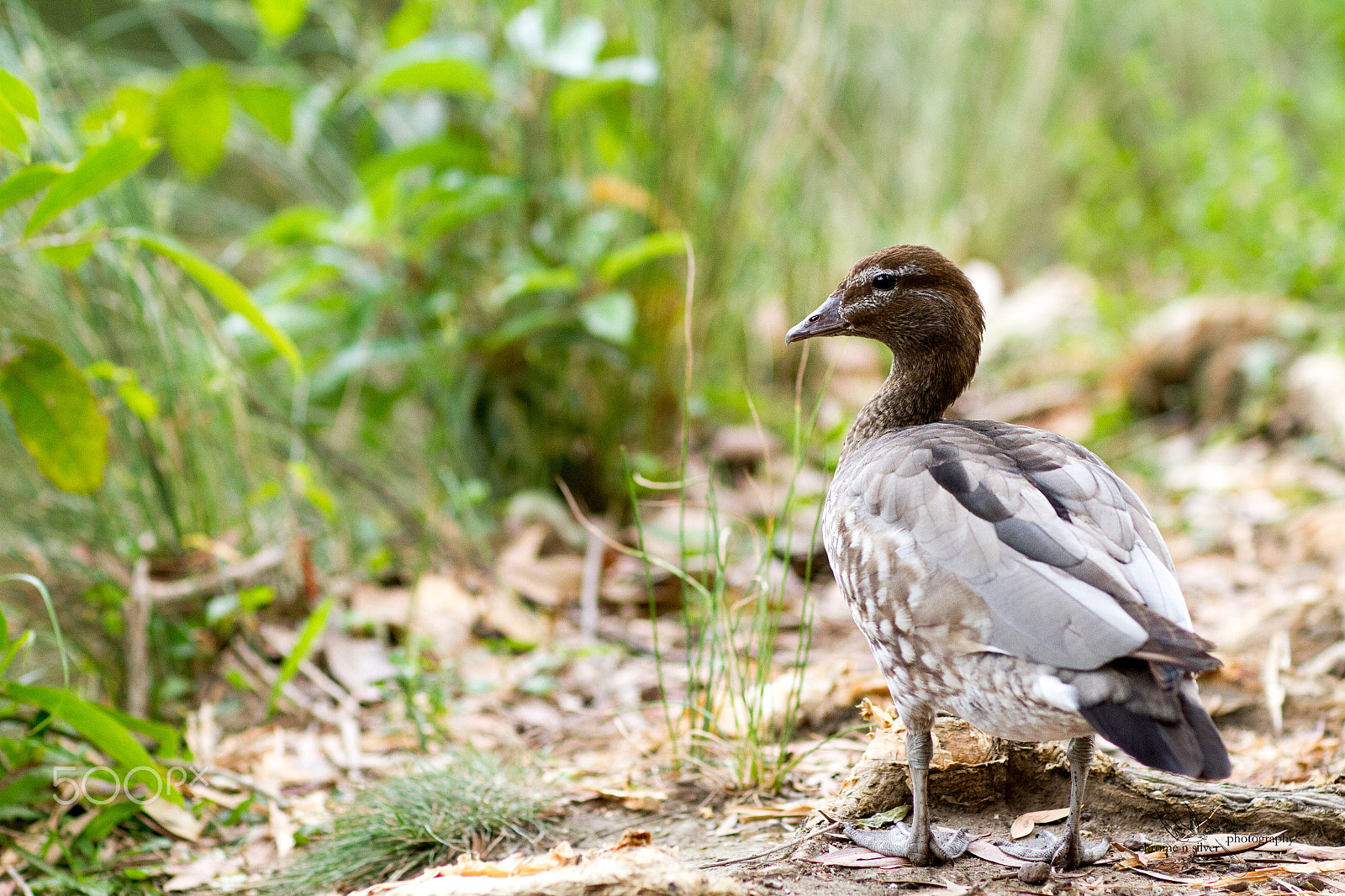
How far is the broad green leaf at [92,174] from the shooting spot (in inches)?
85.7

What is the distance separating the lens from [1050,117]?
26.1 ft

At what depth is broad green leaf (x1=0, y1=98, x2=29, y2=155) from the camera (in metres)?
2.02

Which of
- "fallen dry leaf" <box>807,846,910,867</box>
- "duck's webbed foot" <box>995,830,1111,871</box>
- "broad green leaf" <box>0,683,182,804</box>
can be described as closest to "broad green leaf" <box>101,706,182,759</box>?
"broad green leaf" <box>0,683,182,804</box>

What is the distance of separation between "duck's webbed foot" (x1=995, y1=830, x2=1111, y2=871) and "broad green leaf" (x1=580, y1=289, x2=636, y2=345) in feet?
6.80

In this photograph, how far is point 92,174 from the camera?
2197mm

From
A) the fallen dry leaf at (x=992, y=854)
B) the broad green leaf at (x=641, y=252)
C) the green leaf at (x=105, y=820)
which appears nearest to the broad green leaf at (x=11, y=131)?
the green leaf at (x=105, y=820)

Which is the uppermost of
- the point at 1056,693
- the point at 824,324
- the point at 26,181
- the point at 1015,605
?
the point at 26,181

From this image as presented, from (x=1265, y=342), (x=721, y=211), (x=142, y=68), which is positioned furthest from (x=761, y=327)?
(x=142, y=68)

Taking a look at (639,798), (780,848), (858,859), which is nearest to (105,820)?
(639,798)

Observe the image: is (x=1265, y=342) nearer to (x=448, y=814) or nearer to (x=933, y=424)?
(x=933, y=424)

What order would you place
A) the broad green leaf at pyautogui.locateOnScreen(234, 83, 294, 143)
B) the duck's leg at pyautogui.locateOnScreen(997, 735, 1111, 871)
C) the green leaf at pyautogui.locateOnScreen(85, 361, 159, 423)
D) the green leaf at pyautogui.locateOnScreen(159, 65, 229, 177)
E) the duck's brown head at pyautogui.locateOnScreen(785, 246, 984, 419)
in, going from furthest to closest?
1. the broad green leaf at pyautogui.locateOnScreen(234, 83, 294, 143)
2. the green leaf at pyautogui.locateOnScreen(159, 65, 229, 177)
3. the green leaf at pyautogui.locateOnScreen(85, 361, 159, 423)
4. the duck's brown head at pyautogui.locateOnScreen(785, 246, 984, 419)
5. the duck's leg at pyautogui.locateOnScreen(997, 735, 1111, 871)

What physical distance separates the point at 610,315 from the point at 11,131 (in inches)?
78.2

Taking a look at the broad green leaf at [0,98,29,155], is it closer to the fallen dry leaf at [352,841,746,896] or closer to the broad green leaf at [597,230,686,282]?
the fallen dry leaf at [352,841,746,896]

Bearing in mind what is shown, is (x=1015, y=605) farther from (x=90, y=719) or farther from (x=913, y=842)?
(x=90, y=719)
